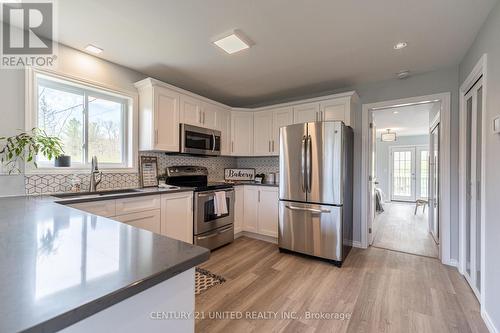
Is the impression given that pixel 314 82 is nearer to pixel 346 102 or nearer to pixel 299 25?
pixel 346 102

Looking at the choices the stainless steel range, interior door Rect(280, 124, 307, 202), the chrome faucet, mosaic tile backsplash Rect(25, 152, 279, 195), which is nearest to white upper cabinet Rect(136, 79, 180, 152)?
mosaic tile backsplash Rect(25, 152, 279, 195)

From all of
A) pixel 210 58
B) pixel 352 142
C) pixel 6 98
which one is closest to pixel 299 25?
pixel 210 58

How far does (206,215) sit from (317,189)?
1517mm

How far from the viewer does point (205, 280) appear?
93.2 inches

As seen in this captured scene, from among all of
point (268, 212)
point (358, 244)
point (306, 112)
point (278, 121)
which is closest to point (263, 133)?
point (278, 121)

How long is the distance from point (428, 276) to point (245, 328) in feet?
7.09

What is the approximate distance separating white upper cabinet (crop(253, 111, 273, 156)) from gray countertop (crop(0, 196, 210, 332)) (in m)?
3.02

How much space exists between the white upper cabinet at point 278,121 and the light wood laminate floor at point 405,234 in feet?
7.11

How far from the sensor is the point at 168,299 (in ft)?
2.35

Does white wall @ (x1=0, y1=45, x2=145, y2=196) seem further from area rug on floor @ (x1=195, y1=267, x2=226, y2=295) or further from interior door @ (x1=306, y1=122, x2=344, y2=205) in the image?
interior door @ (x1=306, y1=122, x2=344, y2=205)

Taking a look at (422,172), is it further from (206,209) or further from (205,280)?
(205,280)

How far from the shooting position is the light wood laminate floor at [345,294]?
1756 mm

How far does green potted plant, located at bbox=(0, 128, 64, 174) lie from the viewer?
201cm

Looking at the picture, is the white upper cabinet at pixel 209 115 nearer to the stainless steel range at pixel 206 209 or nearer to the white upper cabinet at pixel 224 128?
the white upper cabinet at pixel 224 128
